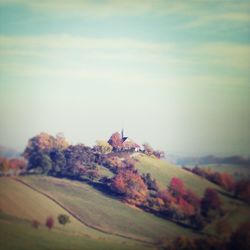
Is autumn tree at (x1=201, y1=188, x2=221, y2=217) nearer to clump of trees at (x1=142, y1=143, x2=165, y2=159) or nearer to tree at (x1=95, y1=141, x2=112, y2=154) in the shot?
clump of trees at (x1=142, y1=143, x2=165, y2=159)

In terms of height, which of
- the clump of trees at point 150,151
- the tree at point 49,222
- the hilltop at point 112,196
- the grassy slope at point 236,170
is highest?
the clump of trees at point 150,151

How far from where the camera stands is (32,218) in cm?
1004

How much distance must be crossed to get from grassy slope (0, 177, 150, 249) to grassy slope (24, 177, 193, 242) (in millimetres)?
179

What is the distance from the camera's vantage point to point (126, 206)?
32.9 ft

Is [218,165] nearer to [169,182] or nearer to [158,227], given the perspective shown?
[169,182]

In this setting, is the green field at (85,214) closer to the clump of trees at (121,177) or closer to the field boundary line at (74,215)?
the field boundary line at (74,215)

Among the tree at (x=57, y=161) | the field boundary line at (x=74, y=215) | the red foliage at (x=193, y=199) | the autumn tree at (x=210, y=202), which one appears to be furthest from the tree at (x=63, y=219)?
the autumn tree at (x=210, y=202)

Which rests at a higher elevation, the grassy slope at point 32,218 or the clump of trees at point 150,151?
the clump of trees at point 150,151

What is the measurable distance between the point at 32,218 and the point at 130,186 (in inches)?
89.2

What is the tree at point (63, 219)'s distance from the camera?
9.92 m

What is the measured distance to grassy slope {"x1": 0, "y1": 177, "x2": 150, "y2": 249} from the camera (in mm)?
9781

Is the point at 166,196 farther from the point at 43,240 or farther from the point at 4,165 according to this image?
the point at 4,165

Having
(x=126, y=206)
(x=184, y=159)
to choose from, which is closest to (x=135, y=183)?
(x=126, y=206)

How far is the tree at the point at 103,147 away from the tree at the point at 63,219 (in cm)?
162
